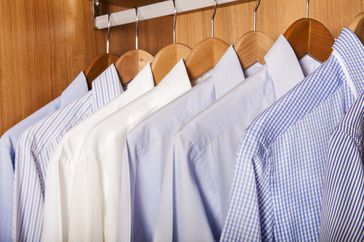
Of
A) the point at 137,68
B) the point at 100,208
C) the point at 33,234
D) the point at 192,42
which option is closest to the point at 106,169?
the point at 100,208

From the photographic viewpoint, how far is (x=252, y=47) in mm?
825

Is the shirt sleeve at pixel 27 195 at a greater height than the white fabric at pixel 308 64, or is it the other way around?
the white fabric at pixel 308 64

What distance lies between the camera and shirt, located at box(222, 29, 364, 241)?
585mm

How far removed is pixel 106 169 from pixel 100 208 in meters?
0.06

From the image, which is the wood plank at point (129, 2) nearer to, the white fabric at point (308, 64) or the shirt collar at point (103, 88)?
the shirt collar at point (103, 88)

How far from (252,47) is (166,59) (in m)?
0.16

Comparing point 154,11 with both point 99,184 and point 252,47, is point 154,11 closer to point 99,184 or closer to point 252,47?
point 252,47

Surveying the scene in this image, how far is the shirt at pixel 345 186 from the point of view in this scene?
0.52 metres

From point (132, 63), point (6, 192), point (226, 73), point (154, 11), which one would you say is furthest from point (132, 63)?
point (6, 192)

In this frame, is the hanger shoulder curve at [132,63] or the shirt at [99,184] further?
the hanger shoulder curve at [132,63]

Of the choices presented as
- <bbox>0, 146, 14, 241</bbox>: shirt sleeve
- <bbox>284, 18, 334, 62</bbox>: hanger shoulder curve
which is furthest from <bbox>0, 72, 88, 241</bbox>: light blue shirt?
<bbox>284, 18, 334, 62</bbox>: hanger shoulder curve

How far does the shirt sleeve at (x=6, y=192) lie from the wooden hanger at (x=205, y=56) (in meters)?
0.34

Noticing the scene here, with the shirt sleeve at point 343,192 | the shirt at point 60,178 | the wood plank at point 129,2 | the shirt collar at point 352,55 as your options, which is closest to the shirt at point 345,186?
the shirt sleeve at point 343,192

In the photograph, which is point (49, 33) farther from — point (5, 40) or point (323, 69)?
point (323, 69)
